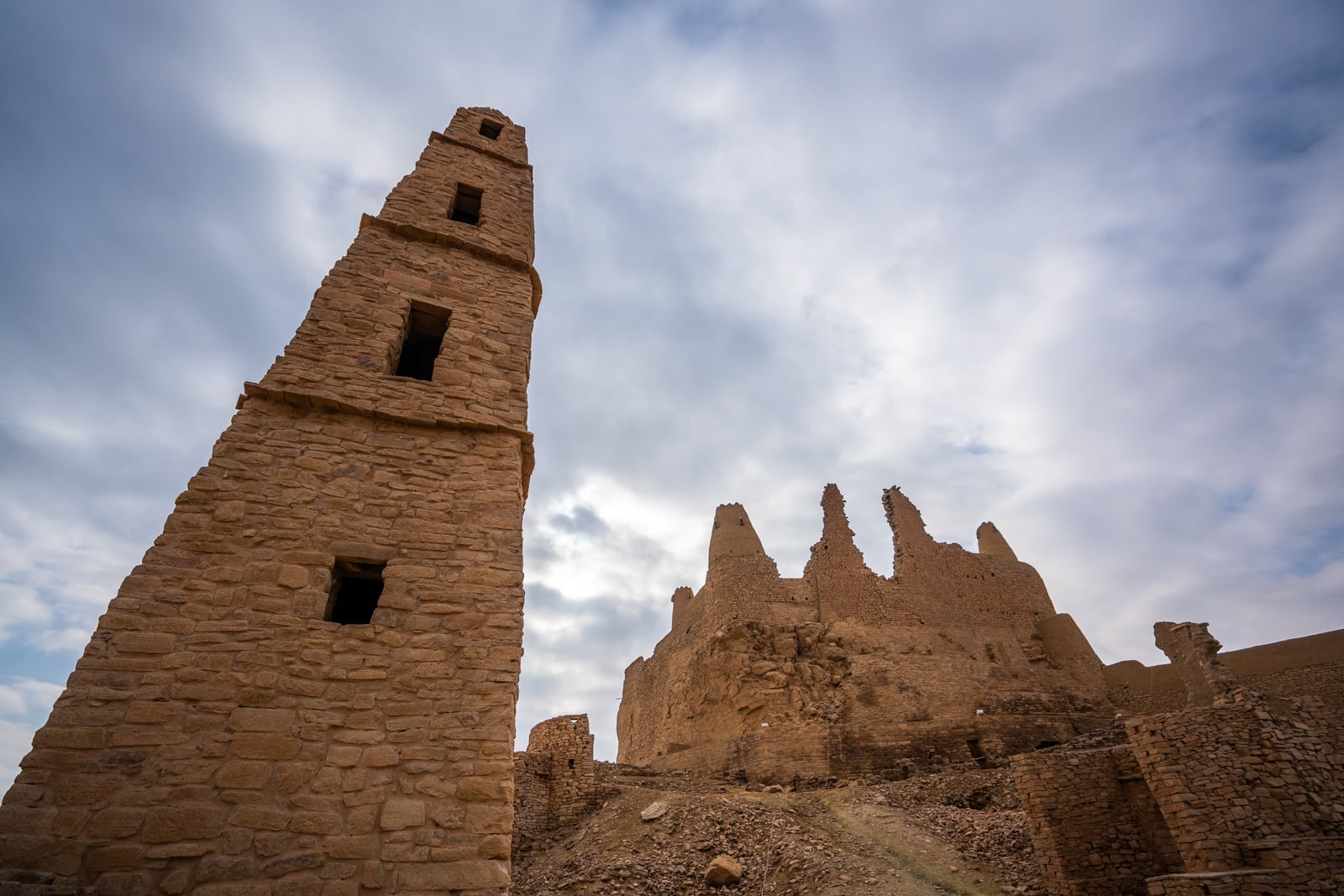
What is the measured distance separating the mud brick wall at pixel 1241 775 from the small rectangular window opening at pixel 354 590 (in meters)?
9.36

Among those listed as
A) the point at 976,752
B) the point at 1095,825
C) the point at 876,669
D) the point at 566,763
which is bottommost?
the point at 1095,825

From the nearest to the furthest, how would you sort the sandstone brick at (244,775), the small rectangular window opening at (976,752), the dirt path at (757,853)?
1. the sandstone brick at (244,775)
2. the dirt path at (757,853)
3. the small rectangular window opening at (976,752)

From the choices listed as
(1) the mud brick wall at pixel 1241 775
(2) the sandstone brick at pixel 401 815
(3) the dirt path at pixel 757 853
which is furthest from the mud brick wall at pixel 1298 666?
(2) the sandstone brick at pixel 401 815

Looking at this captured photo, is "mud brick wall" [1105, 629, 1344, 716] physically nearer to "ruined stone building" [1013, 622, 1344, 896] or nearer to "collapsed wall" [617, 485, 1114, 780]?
"collapsed wall" [617, 485, 1114, 780]

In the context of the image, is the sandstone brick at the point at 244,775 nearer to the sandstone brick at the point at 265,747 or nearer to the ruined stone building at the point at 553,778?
the sandstone brick at the point at 265,747

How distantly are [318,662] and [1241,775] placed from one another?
9928 mm

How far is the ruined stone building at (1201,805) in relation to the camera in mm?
6531

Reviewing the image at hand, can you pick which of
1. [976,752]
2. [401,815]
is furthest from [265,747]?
[976,752]

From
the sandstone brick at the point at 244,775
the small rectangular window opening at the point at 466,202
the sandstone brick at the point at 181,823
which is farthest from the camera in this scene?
the small rectangular window opening at the point at 466,202

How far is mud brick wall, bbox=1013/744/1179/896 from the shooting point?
7875mm

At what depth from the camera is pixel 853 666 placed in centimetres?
1859

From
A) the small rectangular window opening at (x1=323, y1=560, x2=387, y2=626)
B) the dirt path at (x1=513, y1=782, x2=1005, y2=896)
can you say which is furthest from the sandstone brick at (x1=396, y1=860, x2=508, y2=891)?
the dirt path at (x1=513, y1=782, x2=1005, y2=896)

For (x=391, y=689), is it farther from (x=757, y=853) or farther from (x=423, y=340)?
(x=757, y=853)

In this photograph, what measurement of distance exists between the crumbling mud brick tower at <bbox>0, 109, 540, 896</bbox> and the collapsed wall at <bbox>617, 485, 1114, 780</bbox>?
13.4 meters
